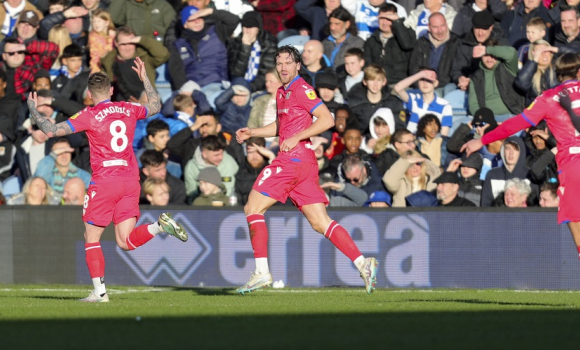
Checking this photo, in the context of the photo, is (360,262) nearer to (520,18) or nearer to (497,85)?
(497,85)

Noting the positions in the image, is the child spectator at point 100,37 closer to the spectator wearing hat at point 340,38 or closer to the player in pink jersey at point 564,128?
the spectator wearing hat at point 340,38

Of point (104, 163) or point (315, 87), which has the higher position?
point (315, 87)

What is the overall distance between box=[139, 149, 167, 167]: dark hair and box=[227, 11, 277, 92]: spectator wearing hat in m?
3.10

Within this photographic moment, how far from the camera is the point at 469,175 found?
16594 millimetres

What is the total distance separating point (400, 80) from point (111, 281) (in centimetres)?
633

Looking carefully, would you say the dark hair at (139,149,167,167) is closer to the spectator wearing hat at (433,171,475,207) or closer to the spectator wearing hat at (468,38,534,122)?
the spectator wearing hat at (433,171,475,207)

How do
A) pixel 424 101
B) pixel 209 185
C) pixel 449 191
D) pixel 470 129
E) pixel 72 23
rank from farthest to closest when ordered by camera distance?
pixel 72 23
pixel 424 101
pixel 470 129
pixel 209 185
pixel 449 191

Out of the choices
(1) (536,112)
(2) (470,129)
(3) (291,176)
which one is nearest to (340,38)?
(2) (470,129)

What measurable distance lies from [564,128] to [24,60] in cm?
1209

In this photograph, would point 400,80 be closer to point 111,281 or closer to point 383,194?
point 383,194

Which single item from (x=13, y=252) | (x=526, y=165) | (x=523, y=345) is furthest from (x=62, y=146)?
(x=523, y=345)

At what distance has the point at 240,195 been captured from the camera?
55.2ft

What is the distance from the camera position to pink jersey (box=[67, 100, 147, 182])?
11.2m

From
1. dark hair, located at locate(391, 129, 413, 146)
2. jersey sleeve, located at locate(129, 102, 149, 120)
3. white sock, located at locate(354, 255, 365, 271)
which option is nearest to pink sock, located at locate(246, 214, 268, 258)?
white sock, located at locate(354, 255, 365, 271)
